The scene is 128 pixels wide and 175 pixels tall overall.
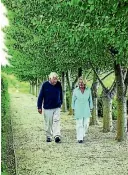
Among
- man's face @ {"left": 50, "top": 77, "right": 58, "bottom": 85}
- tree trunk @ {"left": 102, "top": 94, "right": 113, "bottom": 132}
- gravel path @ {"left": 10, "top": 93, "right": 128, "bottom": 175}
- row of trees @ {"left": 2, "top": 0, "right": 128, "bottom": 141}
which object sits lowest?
gravel path @ {"left": 10, "top": 93, "right": 128, "bottom": 175}

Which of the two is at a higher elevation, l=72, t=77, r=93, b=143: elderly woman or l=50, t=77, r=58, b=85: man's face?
l=50, t=77, r=58, b=85: man's face

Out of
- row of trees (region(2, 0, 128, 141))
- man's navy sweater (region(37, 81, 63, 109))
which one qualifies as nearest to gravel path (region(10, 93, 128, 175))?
man's navy sweater (region(37, 81, 63, 109))

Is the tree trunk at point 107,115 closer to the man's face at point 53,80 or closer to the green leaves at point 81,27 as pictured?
the green leaves at point 81,27

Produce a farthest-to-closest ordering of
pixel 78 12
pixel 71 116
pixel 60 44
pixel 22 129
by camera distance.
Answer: pixel 71 116 < pixel 22 129 < pixel 60 44 < pixel 78 12

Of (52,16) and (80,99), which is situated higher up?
(52,16)

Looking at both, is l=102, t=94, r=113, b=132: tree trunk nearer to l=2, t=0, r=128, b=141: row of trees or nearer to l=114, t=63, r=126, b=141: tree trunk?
l=2, t=0, r=128, b=141: row of trees

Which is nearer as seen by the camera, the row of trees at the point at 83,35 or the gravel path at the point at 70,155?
the row of trees at the point at 83,35

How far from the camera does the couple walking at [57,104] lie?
15203 mm

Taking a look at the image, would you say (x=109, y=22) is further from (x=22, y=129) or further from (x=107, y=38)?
(x=22, y=129)

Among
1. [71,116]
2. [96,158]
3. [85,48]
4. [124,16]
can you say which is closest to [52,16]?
[85,48]

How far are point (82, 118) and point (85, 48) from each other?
2.65 meters

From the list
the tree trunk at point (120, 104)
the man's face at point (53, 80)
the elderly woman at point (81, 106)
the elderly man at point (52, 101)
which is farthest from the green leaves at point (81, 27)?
the elderly man at point (52, 101)

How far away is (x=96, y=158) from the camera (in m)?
12.8

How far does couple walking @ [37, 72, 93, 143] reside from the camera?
49.9ft
